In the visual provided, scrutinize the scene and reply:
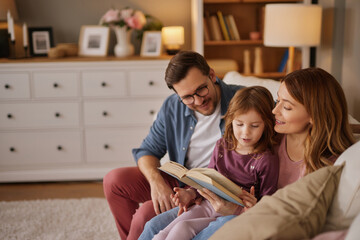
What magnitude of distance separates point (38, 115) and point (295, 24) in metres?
1.99

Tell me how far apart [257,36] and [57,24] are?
5.57ft

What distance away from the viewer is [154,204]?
6.01 ft

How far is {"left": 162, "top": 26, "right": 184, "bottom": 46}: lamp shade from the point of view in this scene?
3463 millimetres

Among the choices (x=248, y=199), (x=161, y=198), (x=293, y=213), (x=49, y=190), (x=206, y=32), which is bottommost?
(x=49, y=190)

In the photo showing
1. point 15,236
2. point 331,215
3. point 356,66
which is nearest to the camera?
point 331,215

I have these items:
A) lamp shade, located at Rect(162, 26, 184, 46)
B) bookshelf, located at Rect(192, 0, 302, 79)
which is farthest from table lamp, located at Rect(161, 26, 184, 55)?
A: bookshelf, located at Rect(192, 0, 302, 79)

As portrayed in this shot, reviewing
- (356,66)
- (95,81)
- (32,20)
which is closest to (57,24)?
(32,20)

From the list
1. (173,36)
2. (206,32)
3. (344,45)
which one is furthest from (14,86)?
(344,45)

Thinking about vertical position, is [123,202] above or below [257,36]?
below

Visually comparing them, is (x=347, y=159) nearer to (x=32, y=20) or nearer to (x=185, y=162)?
(x=185, y=162)

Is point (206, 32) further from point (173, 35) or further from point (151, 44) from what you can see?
point (151, 44)

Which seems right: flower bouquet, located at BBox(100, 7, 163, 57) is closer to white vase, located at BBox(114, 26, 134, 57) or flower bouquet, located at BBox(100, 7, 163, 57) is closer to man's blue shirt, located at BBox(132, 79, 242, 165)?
white vase, located at BBox(114, 26, 134, 57)

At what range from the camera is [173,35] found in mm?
3463

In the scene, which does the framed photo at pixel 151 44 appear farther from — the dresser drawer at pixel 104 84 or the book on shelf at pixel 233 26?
the book on shelf at pixel 233 26
